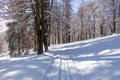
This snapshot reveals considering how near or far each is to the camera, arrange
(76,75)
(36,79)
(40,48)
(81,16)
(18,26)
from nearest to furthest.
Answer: (36,79)
(76,75)
(40,48)
(18,26)
(81,16)

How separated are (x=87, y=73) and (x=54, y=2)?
17159 mm

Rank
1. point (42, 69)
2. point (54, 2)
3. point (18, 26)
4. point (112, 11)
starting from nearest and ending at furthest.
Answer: point (42, 69), point (18, 26), point (54, 2), point (112, 11)

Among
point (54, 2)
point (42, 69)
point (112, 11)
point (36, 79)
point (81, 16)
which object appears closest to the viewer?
point (36, 79)

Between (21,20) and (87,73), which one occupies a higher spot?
(21,20)

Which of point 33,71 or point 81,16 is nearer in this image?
point 33,71

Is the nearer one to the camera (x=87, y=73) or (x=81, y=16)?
(x=87, y=73)

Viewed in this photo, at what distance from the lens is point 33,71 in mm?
11625

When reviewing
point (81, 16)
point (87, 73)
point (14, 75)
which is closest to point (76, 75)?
point (87, 73)

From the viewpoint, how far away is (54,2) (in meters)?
27.8

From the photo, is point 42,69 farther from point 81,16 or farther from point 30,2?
point 81,16

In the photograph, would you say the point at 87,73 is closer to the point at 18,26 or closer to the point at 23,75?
the point at 23,75

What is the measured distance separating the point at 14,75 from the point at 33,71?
1.00m

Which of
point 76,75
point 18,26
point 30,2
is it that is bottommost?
point 76,75

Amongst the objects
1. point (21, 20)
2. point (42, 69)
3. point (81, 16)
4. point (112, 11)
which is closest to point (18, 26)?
point (21, 20)
